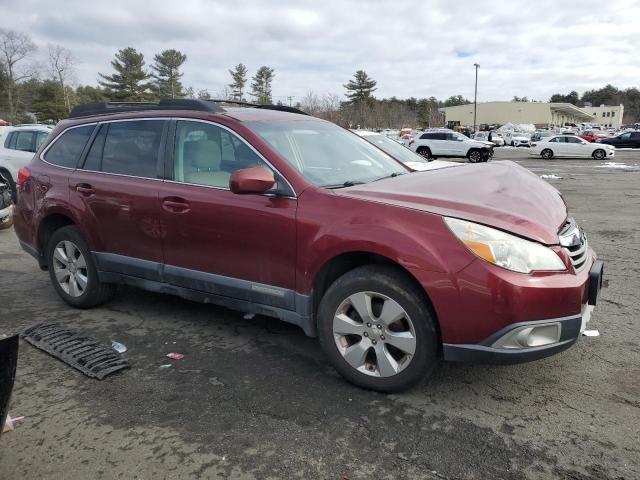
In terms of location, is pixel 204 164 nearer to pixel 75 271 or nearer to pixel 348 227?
pixel 348 227

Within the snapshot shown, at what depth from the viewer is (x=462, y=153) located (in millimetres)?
29250

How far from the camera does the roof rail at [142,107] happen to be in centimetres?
409

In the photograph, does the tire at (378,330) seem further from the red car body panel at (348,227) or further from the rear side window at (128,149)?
the rear side window at (128,149)

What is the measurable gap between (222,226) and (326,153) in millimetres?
981

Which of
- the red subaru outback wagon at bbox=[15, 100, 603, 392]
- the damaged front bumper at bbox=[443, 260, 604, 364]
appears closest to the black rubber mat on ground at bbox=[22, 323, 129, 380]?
the red subaru outback wagon at bbox=[15, 100, 603, 392]

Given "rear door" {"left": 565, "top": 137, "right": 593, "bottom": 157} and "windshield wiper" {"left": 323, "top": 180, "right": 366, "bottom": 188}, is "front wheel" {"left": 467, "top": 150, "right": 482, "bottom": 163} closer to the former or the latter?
"rear door" {"left": 565, "top": 137, "right": 593, "bottom": 157}

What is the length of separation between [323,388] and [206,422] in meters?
A: 0.76

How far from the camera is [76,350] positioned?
391cm

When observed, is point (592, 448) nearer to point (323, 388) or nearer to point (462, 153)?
point (323, 388)

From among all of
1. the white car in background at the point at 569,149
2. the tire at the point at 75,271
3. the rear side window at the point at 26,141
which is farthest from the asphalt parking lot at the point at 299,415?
the white car in background at the point at 569,149

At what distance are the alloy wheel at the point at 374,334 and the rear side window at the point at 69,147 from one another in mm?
3082

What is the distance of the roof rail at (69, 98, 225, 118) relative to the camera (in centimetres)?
409

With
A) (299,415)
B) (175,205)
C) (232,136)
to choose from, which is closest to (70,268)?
(175,205)

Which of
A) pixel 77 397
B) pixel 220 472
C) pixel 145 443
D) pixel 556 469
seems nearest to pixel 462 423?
pixel 556 469
